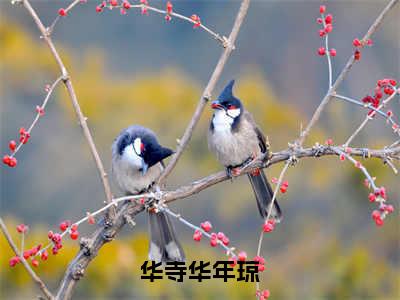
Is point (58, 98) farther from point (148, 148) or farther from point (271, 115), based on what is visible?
point (148, 148)

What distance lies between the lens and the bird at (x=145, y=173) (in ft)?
10.7

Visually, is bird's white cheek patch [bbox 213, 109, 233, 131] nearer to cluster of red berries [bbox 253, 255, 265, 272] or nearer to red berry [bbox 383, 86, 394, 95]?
red berry [bbox 383, 86, 394, 95]

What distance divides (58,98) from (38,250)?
505 centimetres

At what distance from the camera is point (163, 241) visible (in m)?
3.35

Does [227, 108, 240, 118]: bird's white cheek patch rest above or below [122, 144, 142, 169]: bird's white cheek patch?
above

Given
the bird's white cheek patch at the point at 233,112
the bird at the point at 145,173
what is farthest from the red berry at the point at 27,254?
the bird's white cheek patch at the point at 233,112

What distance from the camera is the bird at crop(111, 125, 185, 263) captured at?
3254 millimetres

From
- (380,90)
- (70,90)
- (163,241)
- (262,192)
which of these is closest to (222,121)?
(262,192)

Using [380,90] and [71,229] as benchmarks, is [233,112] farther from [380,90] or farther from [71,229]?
[71,229]

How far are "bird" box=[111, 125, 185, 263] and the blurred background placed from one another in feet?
5.86

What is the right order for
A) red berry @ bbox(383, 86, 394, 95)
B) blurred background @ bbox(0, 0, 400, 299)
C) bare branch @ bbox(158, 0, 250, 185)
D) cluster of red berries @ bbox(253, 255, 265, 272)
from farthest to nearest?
blurred background @ bbox(0, 0, 400, 299) → red berry @ bbox(383, 86, 394, 95) → bare branch @ bbox(158, 0, 250, 185) → cluster of red berries @ bbox(253, 255, 265, 272)

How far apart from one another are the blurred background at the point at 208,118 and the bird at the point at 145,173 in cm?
178

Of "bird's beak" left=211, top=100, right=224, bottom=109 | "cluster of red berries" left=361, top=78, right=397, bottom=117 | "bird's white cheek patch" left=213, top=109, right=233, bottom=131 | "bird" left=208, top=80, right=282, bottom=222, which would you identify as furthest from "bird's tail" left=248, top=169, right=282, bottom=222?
"cluster of red berries" left=361, top=78, right=397, bottom=117

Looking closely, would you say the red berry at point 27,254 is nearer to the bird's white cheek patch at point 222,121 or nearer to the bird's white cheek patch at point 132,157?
the bird's white cheek patch at point 132,157
